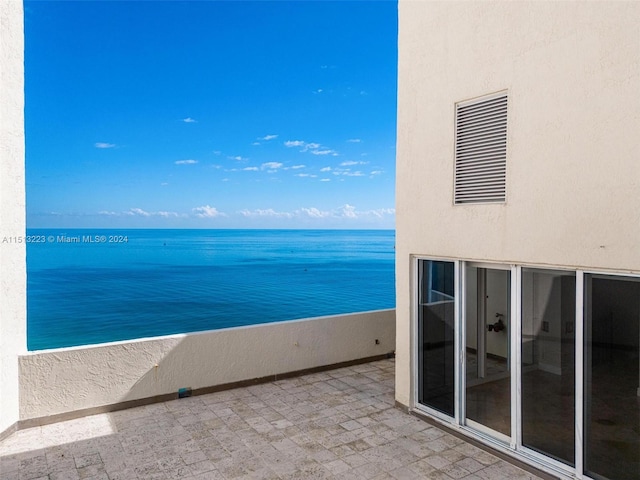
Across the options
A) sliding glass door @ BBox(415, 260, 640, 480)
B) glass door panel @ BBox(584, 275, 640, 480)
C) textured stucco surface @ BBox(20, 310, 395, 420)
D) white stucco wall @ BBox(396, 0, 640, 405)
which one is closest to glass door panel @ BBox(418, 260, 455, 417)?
sliding glass door @ BBox(415, 260, 640, 480)

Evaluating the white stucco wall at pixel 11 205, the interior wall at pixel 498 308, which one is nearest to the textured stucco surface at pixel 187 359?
the white stucco wall at pixel 11 205

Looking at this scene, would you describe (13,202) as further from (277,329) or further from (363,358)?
(363,358)

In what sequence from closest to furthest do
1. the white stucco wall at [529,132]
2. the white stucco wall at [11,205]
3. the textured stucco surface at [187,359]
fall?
the white stucco wall at [529,132]
the white stucco wall at [11,205]
the textured stucco surface at [187,359]

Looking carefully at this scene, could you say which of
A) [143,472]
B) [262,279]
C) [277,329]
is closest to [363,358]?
[277,329]

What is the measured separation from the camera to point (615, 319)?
11.5ft

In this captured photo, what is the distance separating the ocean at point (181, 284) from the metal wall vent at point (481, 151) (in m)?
7.60

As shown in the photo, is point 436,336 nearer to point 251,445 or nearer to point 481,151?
point 481,151

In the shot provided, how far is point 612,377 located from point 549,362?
0.52 metres

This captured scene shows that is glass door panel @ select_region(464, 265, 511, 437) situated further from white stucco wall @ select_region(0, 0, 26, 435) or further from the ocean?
the ocean

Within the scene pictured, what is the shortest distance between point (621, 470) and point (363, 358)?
4.40 metres

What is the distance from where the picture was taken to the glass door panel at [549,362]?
12.6 ft

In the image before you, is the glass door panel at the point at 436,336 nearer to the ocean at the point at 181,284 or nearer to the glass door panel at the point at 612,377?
the glass door panel at the point at 612,377

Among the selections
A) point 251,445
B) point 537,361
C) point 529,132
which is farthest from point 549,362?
point 251,445

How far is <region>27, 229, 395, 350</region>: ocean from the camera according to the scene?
24.1 metres
